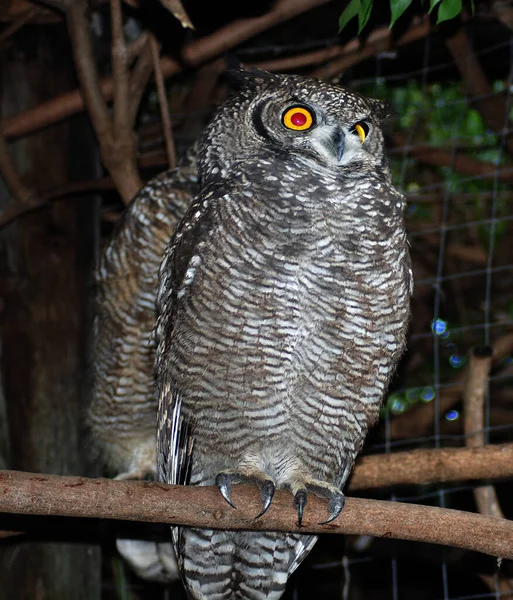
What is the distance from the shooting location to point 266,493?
2260 mm

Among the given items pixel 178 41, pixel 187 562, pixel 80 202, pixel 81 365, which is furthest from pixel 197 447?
pixel 178 41

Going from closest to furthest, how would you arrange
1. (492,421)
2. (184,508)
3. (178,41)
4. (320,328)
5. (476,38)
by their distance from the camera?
(184,508)
(320,328)
(178,41)
(476,38)
(492,421)

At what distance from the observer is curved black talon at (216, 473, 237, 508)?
7.11 feet

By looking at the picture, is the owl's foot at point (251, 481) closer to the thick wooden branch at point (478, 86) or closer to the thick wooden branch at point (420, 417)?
the thick wooden branch at point (420, 417)

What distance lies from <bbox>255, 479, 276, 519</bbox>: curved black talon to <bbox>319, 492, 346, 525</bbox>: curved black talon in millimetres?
153

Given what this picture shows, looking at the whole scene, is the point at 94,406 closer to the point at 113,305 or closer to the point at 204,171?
the point at 113,305

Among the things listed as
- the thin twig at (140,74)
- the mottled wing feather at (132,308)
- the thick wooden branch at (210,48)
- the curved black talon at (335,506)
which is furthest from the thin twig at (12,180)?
the curved black talon at (335,506)

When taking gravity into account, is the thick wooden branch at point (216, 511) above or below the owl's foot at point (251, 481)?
below

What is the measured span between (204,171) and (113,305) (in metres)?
0.85

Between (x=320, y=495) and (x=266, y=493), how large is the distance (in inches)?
6.5

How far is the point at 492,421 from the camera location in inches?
175

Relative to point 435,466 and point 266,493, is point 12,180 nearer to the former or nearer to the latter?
point 266,493

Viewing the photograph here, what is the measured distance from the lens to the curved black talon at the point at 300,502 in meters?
2.22

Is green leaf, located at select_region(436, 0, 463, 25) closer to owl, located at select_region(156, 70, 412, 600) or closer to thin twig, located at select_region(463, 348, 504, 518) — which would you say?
owl, located at select_region(156, 70, 412, 600)
